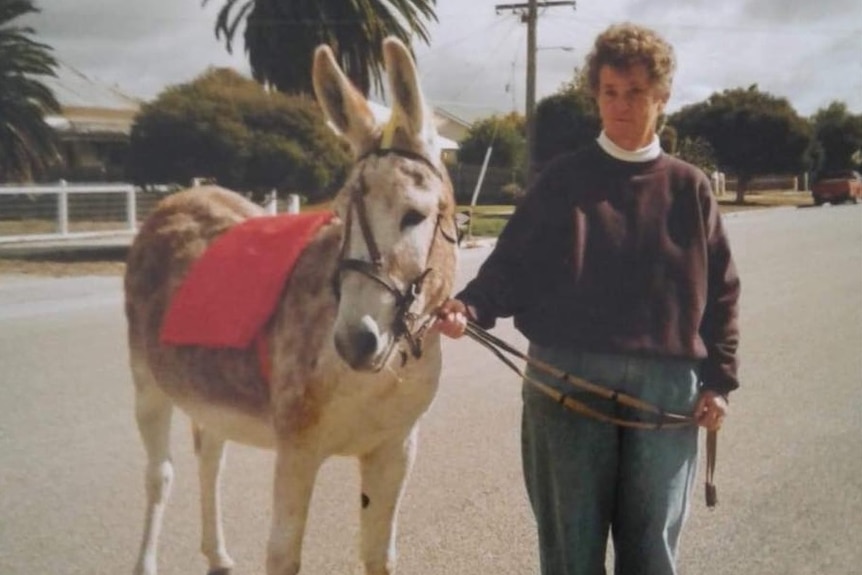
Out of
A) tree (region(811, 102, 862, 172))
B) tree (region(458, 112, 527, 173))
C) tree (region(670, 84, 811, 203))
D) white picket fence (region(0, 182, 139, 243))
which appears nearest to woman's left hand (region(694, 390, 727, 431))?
white picket fence (region(0, 182, 139, 243))

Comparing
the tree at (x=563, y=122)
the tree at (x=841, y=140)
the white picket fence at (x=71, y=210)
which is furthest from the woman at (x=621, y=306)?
the tree at (x=841, y=140)

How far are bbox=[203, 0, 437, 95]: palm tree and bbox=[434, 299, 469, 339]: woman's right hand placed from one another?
68.3 feet

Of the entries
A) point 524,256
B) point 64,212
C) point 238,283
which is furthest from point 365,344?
point 64,212

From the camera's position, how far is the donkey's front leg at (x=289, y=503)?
10.9 ft

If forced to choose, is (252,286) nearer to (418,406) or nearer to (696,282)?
(418,406)

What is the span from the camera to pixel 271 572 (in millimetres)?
3404

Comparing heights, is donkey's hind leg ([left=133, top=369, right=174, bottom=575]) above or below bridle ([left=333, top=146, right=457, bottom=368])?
below

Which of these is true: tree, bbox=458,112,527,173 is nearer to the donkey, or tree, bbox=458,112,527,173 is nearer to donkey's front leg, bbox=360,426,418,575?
the donkey

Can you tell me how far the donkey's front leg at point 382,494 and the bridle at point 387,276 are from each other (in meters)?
0.64

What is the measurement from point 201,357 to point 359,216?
4.09 ft

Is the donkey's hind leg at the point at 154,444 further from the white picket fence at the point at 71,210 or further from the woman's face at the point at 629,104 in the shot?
the white picket fence at the point at 71,210

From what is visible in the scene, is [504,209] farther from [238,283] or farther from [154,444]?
[238,283]

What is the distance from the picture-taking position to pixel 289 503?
10.9 ft

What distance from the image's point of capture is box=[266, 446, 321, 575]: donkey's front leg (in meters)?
3.32
